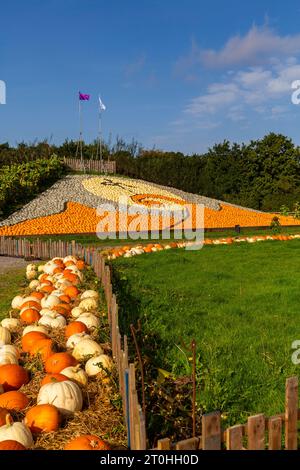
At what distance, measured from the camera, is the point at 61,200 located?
29125mm

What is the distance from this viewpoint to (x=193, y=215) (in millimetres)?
28422

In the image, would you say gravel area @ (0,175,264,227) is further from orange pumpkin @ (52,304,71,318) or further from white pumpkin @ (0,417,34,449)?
white pumpkin @ (0,417,34,449)

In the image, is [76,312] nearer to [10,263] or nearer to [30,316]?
[30,316]

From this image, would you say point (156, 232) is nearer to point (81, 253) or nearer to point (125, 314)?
point (81, 253)

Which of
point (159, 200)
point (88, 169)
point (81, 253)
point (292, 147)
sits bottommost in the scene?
point (81, 253)

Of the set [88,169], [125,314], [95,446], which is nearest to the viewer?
[95,446]

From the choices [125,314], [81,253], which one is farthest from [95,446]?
[81,253]

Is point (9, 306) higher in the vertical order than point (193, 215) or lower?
lower

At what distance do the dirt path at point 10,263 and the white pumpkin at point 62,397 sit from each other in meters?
8.96

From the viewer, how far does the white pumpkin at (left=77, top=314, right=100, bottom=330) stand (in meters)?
6.05

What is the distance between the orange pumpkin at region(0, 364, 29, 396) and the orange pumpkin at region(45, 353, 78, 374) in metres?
0.25

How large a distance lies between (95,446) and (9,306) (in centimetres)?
558

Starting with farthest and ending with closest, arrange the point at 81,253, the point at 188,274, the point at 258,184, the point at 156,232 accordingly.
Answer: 1. the point at 258,184
2. the point at 156,232
3. the point at 81,253
4. the point at 188,274

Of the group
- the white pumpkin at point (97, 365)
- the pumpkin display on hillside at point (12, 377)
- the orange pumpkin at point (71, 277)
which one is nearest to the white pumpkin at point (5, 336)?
the pumpkin display on hillside at point (12, 377)
